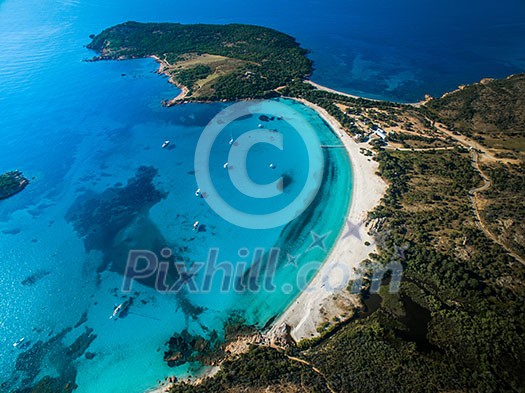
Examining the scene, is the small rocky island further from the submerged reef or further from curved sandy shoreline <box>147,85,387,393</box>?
curved sandy shoreline <box>147,85,387,393</box>

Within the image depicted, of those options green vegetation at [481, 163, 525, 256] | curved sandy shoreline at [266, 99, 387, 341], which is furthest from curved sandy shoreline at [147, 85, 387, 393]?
green vegetation at [481, 163, 525, 256]

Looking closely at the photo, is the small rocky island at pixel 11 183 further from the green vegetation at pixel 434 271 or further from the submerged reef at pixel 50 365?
the green vegetation at pixel 434 271

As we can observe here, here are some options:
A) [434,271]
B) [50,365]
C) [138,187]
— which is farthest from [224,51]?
[50,365]

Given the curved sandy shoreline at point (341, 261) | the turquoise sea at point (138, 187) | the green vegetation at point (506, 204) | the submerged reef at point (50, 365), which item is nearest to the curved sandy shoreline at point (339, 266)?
the curved sandy shoreline at point (341, 261)

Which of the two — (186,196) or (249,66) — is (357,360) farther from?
(249,66)

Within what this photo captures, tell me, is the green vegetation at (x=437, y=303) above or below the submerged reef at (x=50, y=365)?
above

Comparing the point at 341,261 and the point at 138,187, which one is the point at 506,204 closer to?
the point at 341,261
